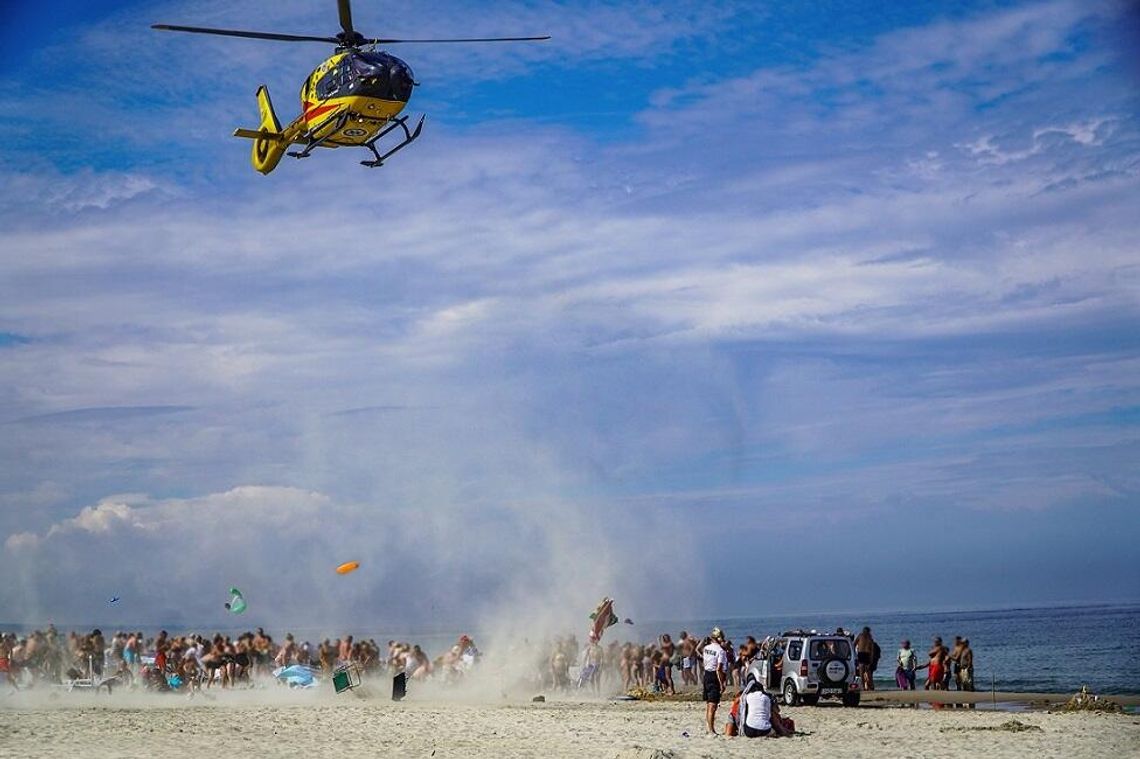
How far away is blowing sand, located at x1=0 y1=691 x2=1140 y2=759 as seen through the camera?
1981 centimetres

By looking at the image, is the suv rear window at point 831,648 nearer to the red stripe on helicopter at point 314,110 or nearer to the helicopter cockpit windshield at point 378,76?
the helicopter cockpit windshield at point 378,76

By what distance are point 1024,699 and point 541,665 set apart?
1313 centimetres

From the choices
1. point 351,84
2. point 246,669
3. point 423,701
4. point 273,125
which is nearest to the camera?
point 351,84

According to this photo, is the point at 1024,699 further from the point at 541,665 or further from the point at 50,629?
the point at 50,629

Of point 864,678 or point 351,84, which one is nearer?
point 351,84

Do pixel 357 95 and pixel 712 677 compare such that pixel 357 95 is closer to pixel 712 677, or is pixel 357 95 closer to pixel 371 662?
pixel 712 677

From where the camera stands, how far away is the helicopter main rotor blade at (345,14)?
31.8 m

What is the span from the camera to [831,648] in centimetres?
2712

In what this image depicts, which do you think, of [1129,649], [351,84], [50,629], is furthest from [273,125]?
[1129,649]

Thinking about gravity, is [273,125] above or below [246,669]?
above

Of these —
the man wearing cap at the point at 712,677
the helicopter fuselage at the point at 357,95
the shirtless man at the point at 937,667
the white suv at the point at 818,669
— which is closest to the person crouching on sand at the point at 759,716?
the man wearing cap at the point at 712,677

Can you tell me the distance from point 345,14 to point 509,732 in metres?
18.8

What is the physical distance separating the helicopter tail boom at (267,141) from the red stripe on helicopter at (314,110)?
174cm

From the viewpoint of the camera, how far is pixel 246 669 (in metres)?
36.5
